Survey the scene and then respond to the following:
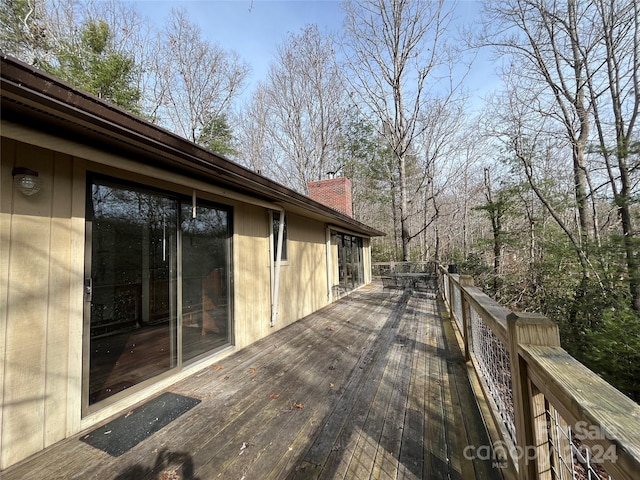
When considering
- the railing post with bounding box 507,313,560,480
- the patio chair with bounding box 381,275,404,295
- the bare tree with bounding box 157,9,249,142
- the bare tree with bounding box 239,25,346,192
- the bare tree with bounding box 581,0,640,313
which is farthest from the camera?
the bare tree with bounding box 239,25,346,192

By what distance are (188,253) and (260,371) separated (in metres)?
1.49

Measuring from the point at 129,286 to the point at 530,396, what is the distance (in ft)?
9.41

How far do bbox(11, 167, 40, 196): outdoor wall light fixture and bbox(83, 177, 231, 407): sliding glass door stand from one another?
0.34 meters

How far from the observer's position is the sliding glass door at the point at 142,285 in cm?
222

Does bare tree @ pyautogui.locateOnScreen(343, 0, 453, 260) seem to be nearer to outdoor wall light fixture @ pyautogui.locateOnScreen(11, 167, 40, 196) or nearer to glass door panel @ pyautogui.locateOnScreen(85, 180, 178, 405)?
glass door panel @ pyautogui.locateOnScreen(85, 180, 178, 405)

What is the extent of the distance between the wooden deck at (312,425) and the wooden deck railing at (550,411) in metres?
0.27

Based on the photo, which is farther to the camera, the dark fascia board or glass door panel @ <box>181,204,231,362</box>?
glass door panel @ <box>181,204,231,362</box>

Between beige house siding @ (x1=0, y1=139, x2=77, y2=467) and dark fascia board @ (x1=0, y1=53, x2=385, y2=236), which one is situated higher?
dark fascia board @ (x1=0, y1=53, x2=385, y2=236)

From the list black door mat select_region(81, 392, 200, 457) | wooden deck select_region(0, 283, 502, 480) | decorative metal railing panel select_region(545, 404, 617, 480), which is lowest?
wooden deck select_region(0, 283, 502, 480)

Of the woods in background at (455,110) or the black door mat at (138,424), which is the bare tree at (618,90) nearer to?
the woods in background at (455,110)

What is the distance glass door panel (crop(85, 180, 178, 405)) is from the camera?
2.22 meters

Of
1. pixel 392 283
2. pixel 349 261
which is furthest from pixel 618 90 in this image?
pixel 349 261

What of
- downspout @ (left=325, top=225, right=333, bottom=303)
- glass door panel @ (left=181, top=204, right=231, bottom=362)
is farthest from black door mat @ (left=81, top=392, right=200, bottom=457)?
downspout @ (left=325, top=225, right=333, bottom=303)

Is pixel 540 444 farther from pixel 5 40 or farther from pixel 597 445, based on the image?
pixel 5 40
